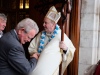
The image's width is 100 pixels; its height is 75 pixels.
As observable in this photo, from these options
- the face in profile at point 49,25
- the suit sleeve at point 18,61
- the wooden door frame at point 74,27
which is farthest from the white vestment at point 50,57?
the wooden door frame at point 74,27

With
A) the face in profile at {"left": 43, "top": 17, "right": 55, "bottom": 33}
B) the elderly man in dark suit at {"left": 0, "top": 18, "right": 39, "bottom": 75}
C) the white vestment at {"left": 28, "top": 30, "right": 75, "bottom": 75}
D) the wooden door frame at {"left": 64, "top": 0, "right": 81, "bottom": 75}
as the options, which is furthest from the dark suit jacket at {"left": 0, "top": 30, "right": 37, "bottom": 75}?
the wooden door frame at {"left": 64, "top": 0, "right": 81, "bottom": 75}

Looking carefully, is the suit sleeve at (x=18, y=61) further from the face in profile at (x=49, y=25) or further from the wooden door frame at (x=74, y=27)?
the wooden door frame at (x=74, y=27)

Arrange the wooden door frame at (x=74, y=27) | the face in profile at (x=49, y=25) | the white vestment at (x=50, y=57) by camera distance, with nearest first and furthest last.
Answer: the white vestment at (x=50, y=57), the face in profile at (x=49, y=25), the wooden door frame at (x=74, y=27)

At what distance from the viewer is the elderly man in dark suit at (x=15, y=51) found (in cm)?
178

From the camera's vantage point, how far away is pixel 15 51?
1778 mm

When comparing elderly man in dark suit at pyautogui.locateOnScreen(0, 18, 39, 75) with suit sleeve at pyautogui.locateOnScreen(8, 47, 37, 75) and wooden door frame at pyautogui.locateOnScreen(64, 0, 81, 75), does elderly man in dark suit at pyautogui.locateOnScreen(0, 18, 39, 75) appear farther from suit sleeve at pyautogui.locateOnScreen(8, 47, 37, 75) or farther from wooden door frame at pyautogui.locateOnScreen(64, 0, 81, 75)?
wooden door frame at pyautogui.locateOnScreen(64, 0, 81, 75)

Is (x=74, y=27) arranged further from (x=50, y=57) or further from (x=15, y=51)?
(x=15, y=51)

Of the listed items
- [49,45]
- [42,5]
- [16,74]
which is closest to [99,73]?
[49,45]

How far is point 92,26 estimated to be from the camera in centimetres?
322

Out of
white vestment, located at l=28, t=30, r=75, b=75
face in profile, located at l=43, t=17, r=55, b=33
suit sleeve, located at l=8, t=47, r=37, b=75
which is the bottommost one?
white vestment, located at l=28, t=30, r=75, b=75

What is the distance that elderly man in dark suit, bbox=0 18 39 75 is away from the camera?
178cm

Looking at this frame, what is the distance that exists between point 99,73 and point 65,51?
0.44 metres

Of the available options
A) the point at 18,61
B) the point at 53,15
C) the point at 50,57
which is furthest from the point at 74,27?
the point at 18,61

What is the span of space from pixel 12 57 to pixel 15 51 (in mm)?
52
